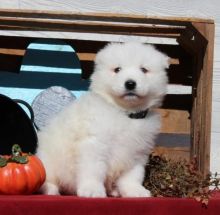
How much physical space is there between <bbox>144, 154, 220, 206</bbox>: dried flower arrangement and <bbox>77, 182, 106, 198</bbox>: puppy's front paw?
1.28 ft

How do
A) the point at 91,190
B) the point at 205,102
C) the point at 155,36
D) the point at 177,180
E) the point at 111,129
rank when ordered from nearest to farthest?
the point at 91,190 < the point at 111,129 < the point at 177,180 < the point at 205,102 < the point at 155,36

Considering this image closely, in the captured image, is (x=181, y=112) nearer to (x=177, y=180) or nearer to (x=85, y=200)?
(x=177, y=180)

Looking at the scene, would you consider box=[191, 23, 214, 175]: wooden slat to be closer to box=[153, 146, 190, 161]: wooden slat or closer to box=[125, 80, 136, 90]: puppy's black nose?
box=[125, 80, 136, 90]: puppy's black nose

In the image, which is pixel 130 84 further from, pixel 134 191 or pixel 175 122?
pixel 175 122

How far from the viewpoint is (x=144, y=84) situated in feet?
9.30

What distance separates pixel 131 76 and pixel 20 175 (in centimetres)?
74

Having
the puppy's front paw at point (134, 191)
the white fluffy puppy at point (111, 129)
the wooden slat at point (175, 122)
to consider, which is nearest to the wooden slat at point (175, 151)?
the wooden slat at point (175, 122)

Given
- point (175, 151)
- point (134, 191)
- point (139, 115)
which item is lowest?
point (134, 191)

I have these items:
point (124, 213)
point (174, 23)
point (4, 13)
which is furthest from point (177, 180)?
point (4, 13)

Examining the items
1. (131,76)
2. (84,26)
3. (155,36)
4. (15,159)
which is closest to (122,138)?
(131,76)

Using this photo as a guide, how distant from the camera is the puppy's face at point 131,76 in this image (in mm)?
2812

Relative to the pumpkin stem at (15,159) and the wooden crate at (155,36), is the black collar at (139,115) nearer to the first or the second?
the wooden crate at (155,36)

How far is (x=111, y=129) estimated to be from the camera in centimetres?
278

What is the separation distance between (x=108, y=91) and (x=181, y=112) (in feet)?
3.68
